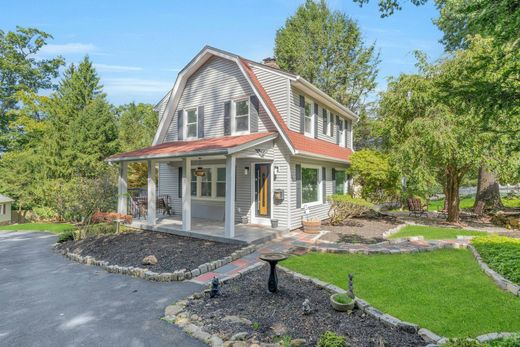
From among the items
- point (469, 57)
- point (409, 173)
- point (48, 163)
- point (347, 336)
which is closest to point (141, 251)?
point (347, 336)

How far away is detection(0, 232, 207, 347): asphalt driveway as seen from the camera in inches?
161

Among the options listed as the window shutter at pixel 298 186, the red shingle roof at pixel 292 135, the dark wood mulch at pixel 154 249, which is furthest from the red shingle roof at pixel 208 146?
the dark wood mulch at pixel 154 249

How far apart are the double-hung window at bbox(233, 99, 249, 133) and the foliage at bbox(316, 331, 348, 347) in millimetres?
9227

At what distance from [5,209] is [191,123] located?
19.3 m

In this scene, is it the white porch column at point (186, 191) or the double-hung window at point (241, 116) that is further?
the double-hung window at point (241, 116)

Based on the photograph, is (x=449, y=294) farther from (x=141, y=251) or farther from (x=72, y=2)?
(x=72, y=2)

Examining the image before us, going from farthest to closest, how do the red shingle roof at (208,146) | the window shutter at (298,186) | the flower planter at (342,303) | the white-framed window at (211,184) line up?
the white-framed window at (211,184) → the window shutter at (298,186) → the red shingle roof at (208,146) → the flower planter at (342,303)

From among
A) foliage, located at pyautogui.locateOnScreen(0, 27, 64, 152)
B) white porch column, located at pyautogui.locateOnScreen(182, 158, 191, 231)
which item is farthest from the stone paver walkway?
foliage, located at pyautogui.locateOnScreen(0, 27, 64, 152)

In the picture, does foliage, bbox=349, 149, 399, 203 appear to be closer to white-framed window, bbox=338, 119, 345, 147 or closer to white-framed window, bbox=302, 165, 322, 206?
white-framed window, bbox=302, 165, 322, 206

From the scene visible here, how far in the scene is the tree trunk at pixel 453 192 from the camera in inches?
493

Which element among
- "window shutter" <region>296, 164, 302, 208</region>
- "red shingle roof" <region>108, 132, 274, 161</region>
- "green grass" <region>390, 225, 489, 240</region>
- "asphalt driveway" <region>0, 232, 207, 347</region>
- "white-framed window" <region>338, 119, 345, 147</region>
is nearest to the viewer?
"asphalt driveway" <region>0, 232, 207, 347</region>

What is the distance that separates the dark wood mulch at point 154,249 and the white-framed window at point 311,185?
479cm

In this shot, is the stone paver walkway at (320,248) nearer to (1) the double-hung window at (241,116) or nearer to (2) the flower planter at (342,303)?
(2) the flower planter at (342,303)

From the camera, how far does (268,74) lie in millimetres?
11906
